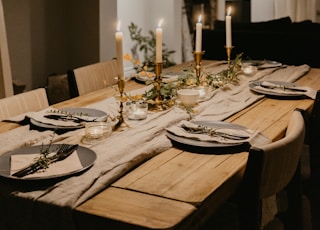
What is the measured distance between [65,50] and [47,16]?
38 cm

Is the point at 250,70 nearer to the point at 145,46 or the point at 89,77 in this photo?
the point at 89,77

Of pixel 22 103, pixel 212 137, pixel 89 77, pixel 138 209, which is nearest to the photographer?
pixel 138 209

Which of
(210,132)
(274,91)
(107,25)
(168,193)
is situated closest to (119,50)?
(210,132)

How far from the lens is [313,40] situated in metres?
4.31

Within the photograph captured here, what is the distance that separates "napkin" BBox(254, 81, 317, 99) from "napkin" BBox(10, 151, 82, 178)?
48.2 inches

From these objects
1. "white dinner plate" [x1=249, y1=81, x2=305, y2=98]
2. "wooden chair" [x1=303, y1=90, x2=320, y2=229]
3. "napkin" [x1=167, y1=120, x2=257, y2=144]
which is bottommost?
"wooden chair" [x1=303, y1=90, x2=320, y2=229]

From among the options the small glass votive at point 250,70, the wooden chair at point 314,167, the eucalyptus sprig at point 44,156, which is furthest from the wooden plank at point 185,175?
the small glass votive at point 250,70

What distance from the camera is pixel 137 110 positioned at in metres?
2.02

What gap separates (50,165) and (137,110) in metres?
0.65

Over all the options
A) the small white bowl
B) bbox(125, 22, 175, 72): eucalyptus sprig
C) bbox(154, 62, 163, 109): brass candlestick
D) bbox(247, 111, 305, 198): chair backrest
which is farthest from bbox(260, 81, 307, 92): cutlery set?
bbox(125, 22, 175, 72): eucalyptus sprig

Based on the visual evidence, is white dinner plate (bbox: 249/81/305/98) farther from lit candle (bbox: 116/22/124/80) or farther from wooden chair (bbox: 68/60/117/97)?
lit candle (bbox: 116/22/124/80)

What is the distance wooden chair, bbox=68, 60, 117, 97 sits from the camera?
2705 millimetres

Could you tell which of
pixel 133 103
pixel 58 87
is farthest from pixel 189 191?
pixel 58 87

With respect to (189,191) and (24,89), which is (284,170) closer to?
(189,191)
